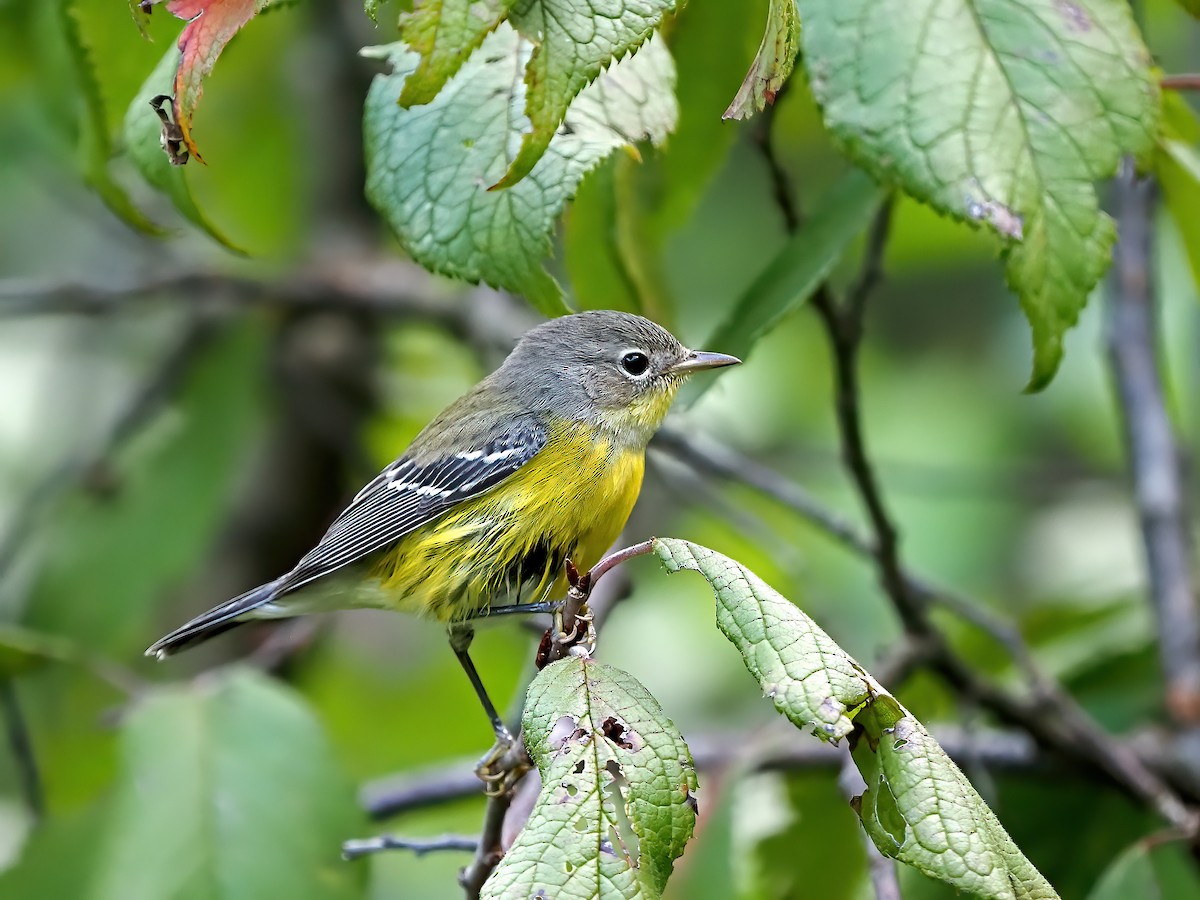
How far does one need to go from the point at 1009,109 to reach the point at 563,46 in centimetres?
70

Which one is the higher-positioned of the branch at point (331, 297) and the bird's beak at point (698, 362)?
the bird's beak at point (698, 362)

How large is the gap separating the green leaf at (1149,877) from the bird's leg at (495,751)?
126 centimetres

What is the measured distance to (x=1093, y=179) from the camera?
192 centimetres

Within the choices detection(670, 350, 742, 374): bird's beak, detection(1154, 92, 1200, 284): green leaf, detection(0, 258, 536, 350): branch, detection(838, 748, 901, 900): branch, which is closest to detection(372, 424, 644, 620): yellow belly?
detection(670, 350, 742, 374): bird's beak

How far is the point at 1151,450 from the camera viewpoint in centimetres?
393

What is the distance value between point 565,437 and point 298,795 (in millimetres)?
1093

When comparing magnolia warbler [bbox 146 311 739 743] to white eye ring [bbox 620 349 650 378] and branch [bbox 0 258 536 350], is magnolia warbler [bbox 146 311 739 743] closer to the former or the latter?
white eye ring [bbox 620 349 650 378]

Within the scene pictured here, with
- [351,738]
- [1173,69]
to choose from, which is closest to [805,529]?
[351,738]

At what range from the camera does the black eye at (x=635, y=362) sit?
3826 mm

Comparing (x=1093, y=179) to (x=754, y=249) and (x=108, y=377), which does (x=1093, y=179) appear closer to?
(x=754, y=249)

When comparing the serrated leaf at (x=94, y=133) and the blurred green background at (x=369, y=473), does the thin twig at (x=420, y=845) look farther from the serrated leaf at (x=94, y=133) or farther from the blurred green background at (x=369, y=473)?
the serrated leaf at (x=94, y=133)

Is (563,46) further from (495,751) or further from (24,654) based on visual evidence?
(24,654)

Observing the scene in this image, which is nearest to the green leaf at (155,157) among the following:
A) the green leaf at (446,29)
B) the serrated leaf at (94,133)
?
the serrated leaf at (94,133)

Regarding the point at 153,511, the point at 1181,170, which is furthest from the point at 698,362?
the point at 153,511
